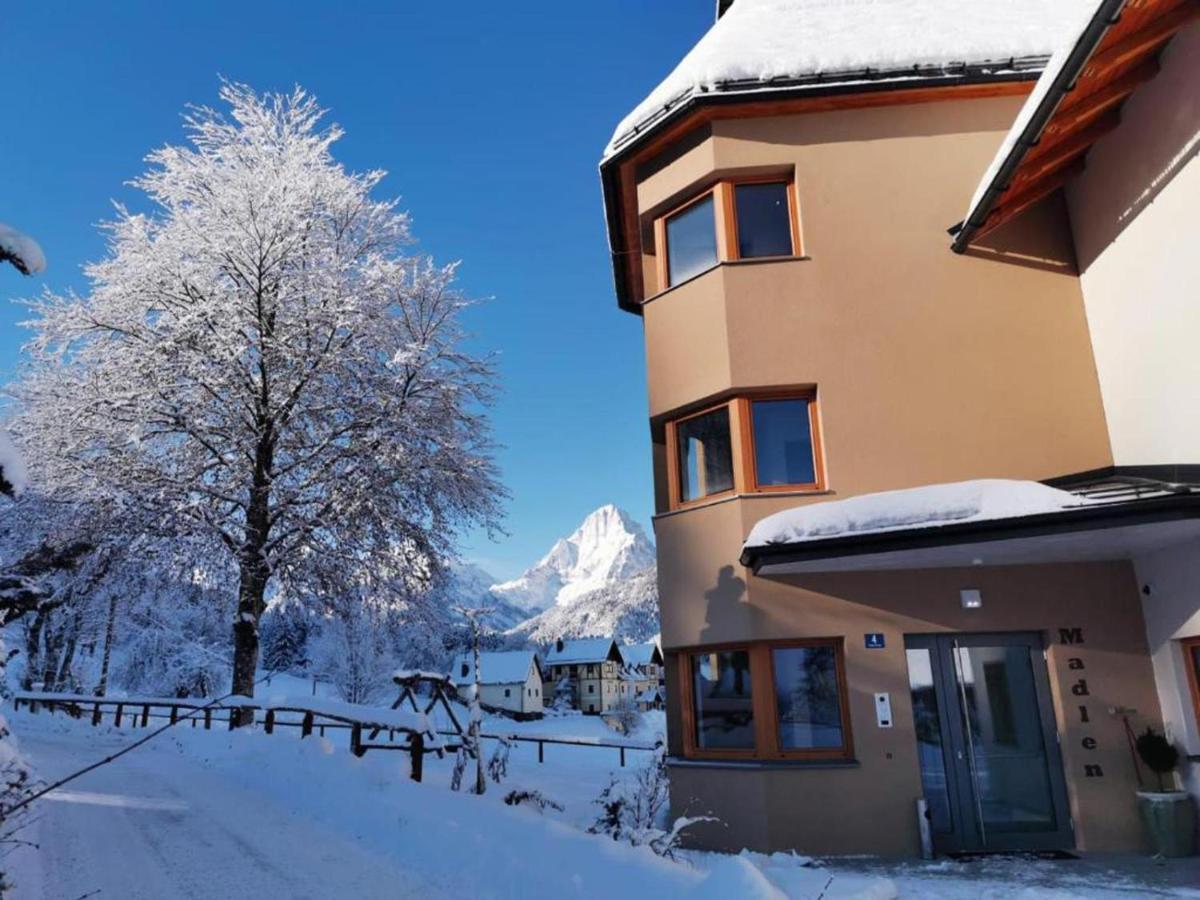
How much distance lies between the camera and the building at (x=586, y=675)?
80125 mm

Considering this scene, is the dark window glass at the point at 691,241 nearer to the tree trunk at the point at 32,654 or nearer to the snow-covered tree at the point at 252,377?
the snow-covered tree at the point at 252,377

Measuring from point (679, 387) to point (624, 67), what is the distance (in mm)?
7104

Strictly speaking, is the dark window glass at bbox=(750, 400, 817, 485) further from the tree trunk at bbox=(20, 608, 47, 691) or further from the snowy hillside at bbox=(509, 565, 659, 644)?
the snowy hillside at bbox=(509, 565, 659, 644)

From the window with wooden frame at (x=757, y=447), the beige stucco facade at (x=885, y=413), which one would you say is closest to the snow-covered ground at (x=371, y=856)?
the beige stucco facade at (x=885, y=413)

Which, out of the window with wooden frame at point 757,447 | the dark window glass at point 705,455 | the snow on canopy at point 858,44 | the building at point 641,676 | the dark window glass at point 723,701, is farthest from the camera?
the building at point 641,676

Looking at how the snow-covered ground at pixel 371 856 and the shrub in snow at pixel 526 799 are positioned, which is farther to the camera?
the shrub in snow at pixel 526 799

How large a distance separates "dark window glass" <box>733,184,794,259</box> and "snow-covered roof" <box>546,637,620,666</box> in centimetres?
7389

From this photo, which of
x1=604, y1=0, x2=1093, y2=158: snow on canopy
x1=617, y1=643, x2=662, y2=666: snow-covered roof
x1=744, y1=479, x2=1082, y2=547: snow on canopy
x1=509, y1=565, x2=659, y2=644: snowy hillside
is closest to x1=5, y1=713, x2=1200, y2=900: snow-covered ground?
x1=744, y1=479, x2=1082, y2=547: snow on canopy

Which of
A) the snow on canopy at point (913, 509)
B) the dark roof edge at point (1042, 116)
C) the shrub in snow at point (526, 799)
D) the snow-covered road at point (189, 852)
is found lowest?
the snow-covered road at point (189, 852)

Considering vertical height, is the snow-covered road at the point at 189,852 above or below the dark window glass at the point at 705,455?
below

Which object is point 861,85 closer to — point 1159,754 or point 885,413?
point 885,413

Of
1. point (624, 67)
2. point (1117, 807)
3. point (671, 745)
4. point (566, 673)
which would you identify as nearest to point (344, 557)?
point (671, 745)

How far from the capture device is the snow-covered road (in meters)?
5.30

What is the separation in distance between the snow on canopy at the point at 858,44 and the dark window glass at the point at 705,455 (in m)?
4.20
